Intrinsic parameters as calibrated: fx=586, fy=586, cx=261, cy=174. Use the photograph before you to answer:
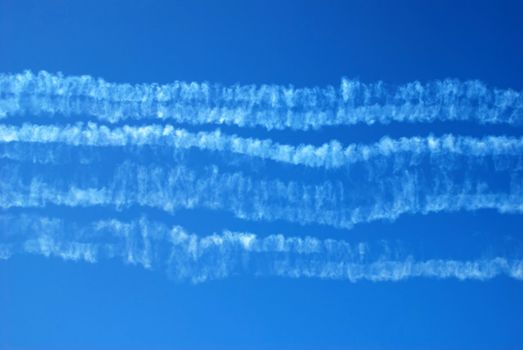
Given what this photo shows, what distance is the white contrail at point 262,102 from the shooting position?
165 centimetres

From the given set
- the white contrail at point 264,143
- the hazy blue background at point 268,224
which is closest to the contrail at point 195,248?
the hazy blue background at point 268,224

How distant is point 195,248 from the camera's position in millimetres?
1664

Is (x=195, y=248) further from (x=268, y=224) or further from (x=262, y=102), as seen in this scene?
(x=262, y=102)

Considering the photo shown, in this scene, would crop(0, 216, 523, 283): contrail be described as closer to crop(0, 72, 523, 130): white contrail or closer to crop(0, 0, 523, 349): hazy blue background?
crop(0, 0, 523, 349): hazy blue background

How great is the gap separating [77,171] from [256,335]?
2.27 ft

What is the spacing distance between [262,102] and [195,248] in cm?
46

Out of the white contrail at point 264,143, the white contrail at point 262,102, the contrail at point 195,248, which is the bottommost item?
the contrail at point 195,248

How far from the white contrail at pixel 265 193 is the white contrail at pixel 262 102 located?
158 mm

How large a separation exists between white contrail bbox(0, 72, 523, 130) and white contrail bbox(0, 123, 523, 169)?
42 mm

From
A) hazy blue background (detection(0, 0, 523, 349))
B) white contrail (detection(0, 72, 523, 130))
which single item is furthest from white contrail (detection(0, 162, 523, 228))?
white contrail (detection(0, 72, 523, 130))

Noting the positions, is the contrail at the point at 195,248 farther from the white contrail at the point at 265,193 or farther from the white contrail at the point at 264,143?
the white contrail at the point at 264,143

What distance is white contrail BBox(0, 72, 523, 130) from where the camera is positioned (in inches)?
65.0
